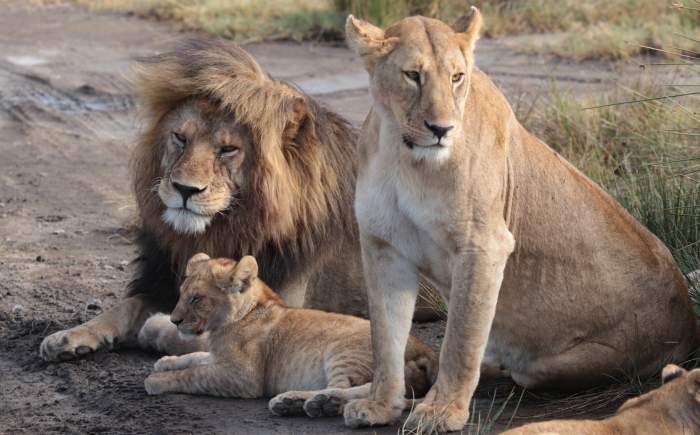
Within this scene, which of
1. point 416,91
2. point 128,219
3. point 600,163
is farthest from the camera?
point 128,219

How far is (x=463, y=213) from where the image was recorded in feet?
10.2

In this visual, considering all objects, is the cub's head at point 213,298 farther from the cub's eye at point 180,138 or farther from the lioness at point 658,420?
the lioness at point 658,420

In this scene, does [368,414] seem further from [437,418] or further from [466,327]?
[466,327]

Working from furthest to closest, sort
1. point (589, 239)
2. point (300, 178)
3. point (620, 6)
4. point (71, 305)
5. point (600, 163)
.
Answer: point (620, 6)
point (600, 163)
point (71, 305)
point (300, 178)
point (589, 239)

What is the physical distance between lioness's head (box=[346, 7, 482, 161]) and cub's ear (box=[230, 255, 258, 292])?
40.5 inches

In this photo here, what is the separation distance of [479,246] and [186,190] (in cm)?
148

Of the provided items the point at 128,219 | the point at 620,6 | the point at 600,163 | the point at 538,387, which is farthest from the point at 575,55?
the point at 538,387

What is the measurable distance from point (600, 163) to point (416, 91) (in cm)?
340

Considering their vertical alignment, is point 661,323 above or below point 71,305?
above

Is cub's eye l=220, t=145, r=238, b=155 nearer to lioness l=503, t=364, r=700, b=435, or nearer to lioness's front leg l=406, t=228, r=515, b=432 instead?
lioness's front leg l=406, t=228, r=515, b=432

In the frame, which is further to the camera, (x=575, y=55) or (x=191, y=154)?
(x=575, y=55)

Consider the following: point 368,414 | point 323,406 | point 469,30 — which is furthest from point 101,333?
point 469,30

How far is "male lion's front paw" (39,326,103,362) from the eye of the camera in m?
4.18

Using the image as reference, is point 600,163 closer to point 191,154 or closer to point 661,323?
point 661,323
